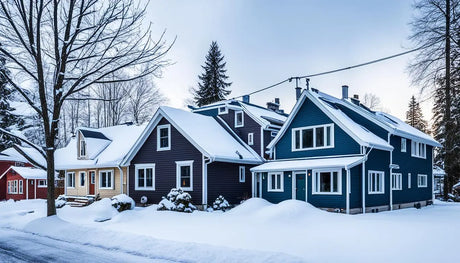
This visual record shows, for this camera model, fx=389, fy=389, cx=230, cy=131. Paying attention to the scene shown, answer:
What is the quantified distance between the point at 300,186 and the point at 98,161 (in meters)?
16.5

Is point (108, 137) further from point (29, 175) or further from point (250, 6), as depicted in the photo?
point (250, 6)

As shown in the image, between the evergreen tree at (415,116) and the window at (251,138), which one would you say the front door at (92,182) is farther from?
the evergreen tree at (415,116)

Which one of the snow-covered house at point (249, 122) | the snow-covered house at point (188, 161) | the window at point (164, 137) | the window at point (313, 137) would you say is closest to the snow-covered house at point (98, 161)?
the snow-covered house at point (188, 161)

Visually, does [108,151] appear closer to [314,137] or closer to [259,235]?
[314,137]

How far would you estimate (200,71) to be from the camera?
57.1m

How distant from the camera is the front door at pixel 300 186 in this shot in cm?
2345

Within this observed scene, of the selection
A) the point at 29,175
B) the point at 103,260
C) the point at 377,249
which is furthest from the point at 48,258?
the point at 29,175

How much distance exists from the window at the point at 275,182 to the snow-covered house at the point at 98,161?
428 inches

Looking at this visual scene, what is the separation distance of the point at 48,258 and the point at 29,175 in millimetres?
31086

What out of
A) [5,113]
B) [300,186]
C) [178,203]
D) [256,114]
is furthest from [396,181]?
[5,113]

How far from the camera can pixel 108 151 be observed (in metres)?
32.2

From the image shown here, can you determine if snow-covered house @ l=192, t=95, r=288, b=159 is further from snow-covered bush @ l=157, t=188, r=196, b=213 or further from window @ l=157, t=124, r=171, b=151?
snow-covered bush @ l=157, t=188, r=196, b=213

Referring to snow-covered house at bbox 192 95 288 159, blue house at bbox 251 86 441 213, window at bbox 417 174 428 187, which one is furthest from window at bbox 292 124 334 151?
window at bbox 417 174 428 187

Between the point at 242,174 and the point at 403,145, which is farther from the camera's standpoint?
the point at 242,174
